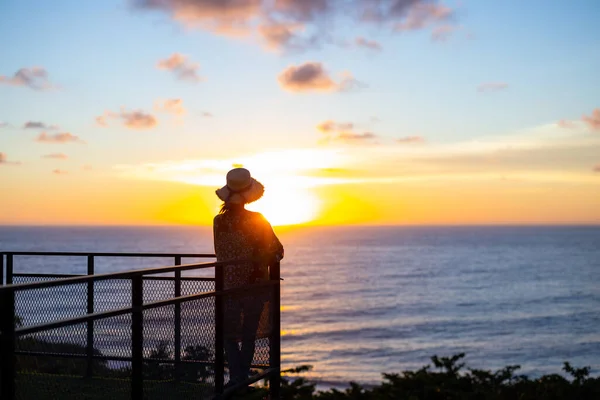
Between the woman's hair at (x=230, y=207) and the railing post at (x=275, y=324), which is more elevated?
the woman's hair at (x=230, y=207)

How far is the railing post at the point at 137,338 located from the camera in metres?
5.34

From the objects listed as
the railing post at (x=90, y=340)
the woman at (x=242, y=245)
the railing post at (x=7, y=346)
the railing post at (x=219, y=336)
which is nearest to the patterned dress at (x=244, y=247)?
the woman at (x=242, y=245)

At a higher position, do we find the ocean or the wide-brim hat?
the wide-brim hat

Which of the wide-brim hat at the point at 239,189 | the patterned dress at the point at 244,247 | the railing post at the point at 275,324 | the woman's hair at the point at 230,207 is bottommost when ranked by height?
the railing post at the point at 275,324

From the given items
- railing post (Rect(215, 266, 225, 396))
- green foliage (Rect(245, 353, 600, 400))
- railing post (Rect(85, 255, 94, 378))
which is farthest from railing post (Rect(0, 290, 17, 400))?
green foliage (Rect(245, 353, 600, 400))

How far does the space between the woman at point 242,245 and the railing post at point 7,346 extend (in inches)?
120

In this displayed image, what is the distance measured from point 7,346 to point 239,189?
337cm

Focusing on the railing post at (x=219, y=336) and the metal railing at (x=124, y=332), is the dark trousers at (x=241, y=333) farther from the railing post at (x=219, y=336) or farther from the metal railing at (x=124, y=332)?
the railing post at (x=219, y=336)

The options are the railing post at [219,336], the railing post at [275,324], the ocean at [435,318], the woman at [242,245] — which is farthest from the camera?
the ocean at [435,318]

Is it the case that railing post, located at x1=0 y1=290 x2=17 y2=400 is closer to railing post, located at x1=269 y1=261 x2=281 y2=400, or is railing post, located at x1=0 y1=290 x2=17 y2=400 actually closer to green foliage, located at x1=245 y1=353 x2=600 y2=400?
railing post, located at x1=269 y1=261 x2=281 y2=400

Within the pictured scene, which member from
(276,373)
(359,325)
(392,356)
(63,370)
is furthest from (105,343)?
(359,325)

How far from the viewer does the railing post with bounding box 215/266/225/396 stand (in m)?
6.52

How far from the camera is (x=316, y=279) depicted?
87.1 m

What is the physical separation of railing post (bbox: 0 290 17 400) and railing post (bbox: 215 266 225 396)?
256cm
